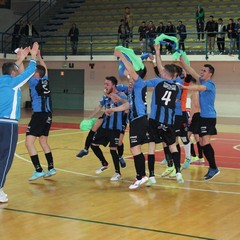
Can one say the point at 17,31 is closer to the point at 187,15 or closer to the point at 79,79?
the point at 79,79

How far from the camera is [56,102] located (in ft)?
103

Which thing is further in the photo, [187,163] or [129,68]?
[187,163]

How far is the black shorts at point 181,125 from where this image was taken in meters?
9.92

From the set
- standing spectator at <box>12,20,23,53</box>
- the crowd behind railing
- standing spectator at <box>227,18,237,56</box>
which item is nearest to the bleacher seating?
the crowd behind railing

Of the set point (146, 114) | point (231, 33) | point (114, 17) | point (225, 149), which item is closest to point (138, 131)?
point (146, 114)

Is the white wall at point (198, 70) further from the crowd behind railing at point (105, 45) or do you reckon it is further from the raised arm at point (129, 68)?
the raised arm at point (129, 68)

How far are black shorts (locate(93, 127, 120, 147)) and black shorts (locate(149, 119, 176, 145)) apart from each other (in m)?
0.77

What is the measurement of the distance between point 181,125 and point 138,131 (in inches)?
83.4

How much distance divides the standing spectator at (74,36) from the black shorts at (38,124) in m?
18.8

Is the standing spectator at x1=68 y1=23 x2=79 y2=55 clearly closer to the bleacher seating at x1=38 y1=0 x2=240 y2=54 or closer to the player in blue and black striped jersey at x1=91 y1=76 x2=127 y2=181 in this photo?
the bleacher seating at x1=38 y1=0 x2=240 y2=54

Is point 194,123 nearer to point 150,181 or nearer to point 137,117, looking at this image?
point 150,181

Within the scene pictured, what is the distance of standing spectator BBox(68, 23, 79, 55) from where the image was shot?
27.2m

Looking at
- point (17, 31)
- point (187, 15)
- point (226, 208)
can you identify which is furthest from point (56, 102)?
point (226, 208)

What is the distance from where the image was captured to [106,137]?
9.27 m
